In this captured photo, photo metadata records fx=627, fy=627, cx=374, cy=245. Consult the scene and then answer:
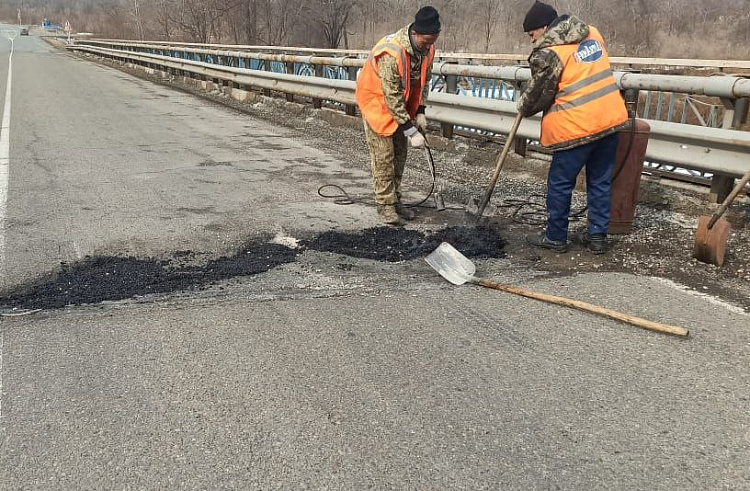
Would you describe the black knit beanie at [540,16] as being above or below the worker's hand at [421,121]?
above

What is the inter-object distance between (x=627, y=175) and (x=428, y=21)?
6.27ft

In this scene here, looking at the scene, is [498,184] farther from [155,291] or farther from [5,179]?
[5,179]

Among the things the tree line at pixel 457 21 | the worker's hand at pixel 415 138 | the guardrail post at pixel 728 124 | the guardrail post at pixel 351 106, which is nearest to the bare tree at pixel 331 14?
the tree line at pixel 457 21

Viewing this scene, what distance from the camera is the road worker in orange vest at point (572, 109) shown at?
164 inches

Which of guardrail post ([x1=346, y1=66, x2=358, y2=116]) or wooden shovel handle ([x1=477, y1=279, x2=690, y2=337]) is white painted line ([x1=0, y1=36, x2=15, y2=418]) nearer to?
wooden shovel handle ([x1=477, y1=279, x2=690, y2=337])

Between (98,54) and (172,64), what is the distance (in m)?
20.4

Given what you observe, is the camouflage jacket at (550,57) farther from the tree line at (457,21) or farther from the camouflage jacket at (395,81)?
the tree line at (457,21)

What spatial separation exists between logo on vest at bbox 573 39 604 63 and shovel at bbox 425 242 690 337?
1537mm

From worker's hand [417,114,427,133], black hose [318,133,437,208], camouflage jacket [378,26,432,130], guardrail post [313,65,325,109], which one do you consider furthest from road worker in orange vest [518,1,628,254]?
guardrail post [313,65,325,109]

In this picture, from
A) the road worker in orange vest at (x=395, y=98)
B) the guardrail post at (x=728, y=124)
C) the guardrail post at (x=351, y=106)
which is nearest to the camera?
the guardrail post at (x=728, y=124)

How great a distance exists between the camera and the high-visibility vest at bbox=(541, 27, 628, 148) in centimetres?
418

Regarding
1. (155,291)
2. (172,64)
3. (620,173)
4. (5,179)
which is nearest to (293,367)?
(155,291)

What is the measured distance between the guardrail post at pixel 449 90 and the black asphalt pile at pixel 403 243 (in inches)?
139

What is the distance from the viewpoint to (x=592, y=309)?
3.45 m
